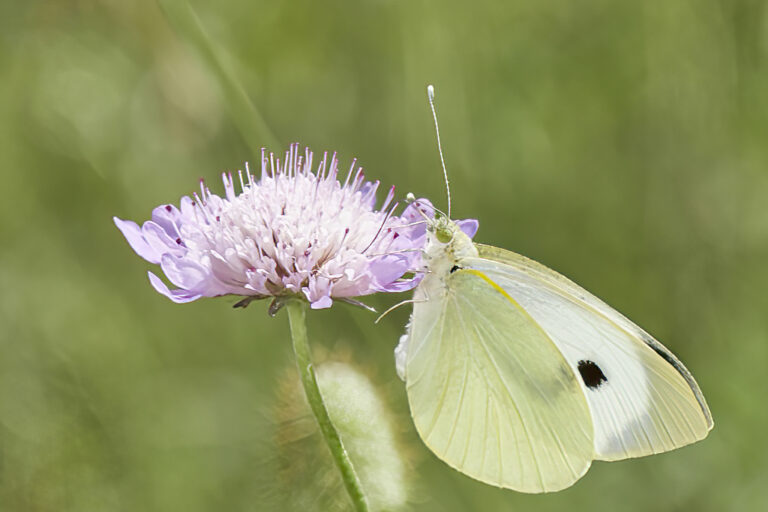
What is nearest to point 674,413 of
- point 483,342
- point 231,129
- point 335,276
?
point 483,342

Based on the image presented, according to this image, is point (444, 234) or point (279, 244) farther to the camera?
point (444, 234)

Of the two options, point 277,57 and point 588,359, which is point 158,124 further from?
point 588,359

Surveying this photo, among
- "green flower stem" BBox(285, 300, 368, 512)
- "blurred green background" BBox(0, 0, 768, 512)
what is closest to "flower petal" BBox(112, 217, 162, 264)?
"green flower stem" BBox(285, 300, 368, 512)

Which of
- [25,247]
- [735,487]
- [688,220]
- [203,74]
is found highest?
[203,74]

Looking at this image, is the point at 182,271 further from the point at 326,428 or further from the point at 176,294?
the point at 326,428

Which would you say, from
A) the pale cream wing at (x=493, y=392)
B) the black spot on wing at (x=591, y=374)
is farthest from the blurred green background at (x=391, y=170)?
the black spot on wing at (x=591, y=374)

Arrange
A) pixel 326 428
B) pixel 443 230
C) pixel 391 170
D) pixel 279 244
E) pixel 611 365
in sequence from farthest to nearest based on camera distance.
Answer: pixel 391 170 < pixel 611 365 < pixel 443 230 < pixel 279 244 < pixel 326 428

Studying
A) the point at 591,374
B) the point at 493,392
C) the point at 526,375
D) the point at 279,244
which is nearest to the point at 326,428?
the point at 279,244

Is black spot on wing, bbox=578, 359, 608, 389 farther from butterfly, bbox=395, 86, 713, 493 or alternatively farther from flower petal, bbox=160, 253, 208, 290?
flower petal, bbox=160, 253, 208, 290
